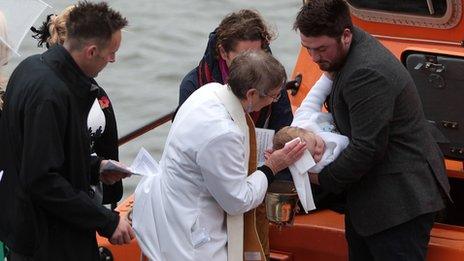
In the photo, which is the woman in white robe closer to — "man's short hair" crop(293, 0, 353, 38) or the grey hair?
the grey hair

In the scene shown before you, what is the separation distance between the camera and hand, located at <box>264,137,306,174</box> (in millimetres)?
4449

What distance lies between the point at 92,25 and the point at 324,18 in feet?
2.84

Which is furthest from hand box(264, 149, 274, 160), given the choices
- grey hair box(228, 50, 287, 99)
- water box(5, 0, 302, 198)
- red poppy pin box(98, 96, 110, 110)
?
water box(5, 0, 302, 198)

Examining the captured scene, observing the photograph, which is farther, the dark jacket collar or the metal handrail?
the metal handrail

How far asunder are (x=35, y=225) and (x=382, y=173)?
52.4 inches

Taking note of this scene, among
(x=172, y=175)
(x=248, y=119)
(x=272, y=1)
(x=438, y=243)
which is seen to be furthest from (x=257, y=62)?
(x=272, y=1)

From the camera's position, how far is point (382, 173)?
4410 millimetres

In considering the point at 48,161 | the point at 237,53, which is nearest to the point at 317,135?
the point at 237,53

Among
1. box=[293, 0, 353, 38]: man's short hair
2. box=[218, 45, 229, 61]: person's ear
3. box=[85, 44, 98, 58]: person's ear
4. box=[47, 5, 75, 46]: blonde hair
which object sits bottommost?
box=[218, 45, 229, 61]: person's ear

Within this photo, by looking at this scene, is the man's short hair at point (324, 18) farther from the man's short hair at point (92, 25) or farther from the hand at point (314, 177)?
the man's short hair at point (92, 25)

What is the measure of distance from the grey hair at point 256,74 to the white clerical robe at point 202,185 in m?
0.09

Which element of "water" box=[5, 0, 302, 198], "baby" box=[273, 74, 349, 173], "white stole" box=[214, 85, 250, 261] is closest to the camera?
"white stole" box=[214, 85, 250, 261]

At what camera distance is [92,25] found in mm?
4164

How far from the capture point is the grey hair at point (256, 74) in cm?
425
